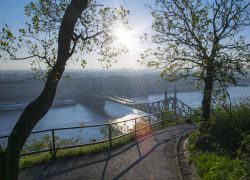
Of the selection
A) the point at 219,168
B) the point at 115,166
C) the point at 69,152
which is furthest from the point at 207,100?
the point at 219,168

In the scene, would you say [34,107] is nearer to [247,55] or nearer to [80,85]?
[247,55]

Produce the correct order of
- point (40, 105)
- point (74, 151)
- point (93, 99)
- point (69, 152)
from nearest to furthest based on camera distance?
point (40, 105) → point (69, 152) → point (74, 151) → point (93, 99)

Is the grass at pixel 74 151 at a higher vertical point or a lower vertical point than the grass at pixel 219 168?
lower

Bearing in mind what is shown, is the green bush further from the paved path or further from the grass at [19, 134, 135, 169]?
the grass at [19, 134, 135, 169]

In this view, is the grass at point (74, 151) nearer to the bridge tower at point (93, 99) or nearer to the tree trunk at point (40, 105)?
the tree trunk at point (40, 105)

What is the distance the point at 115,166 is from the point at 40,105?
Result: 4.16 m

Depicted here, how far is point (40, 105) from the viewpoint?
4.96 meters

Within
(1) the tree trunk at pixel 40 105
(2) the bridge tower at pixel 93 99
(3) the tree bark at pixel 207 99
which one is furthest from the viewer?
(2) the bridge tower at pixel 93 99

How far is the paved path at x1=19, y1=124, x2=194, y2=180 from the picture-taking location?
7.77 metres

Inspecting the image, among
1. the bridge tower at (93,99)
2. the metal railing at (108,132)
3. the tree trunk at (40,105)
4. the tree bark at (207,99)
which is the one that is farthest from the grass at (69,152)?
the bridge tower at (93,99)

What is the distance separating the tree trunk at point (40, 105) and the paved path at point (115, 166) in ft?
9.46

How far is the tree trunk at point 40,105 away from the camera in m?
4.74

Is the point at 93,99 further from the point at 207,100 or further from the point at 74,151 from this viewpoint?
the point at 74,151

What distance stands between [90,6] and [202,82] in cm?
839
